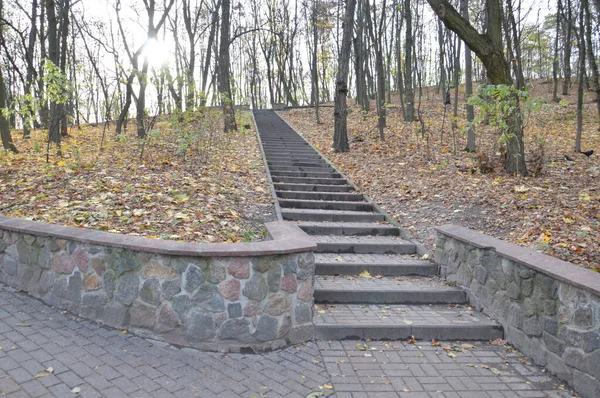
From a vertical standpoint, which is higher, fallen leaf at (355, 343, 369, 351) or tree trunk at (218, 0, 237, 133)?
tree trunk at (218, 0, 237, 133)

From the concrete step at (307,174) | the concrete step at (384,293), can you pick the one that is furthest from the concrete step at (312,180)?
the concrete step at (384,293)

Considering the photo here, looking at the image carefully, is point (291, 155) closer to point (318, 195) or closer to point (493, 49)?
point (318, 195)

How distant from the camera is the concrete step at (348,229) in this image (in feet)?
23.5

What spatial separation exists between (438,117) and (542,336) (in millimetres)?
18154

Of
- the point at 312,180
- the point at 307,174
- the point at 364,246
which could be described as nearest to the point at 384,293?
the point at 364,246

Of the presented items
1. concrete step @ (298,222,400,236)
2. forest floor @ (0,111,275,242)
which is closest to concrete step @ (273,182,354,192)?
forest floor @ (0,111,275,242)

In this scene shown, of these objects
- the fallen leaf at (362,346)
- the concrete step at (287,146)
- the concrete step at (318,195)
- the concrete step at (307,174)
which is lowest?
the fallen leaf at (362,346)

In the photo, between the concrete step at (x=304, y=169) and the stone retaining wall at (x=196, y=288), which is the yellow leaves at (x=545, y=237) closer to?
the stone retaining wall at (x=196, y=288)

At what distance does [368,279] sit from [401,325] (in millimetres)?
1260

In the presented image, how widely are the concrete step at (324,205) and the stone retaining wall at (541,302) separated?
3.45m

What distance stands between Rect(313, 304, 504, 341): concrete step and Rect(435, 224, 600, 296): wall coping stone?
2.55 ft

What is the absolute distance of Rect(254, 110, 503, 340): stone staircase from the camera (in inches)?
170

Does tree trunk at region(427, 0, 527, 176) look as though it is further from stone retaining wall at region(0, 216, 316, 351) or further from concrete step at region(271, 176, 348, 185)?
stone retaining wall at region(0, 216, 316, 351)

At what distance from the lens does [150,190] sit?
7.23 metres
